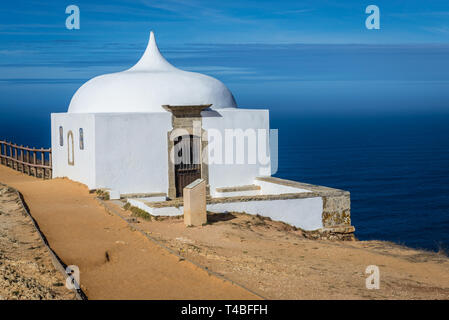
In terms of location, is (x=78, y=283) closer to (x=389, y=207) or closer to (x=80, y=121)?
(x=80, y=121)

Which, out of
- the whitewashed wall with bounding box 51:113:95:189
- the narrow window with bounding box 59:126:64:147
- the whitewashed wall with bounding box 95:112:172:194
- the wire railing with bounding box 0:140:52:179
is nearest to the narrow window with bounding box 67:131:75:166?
the whitewashed wall with bounding box 51:113:95:189

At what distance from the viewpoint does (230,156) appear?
1856cm

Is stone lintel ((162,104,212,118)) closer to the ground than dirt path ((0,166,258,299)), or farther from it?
farther from it

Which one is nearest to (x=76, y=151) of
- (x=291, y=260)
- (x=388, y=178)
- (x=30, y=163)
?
(x=30, y=163)

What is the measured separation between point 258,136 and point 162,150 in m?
3.54

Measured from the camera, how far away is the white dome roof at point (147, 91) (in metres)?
18.0

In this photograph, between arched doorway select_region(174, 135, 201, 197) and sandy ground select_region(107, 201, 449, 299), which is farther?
arched doorway select_region(174, 135, 201, 197)

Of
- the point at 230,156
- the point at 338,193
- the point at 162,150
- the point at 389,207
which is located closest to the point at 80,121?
the point at 162,150

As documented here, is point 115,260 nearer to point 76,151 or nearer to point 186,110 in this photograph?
point 186,110

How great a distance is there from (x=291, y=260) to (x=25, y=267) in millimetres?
4890

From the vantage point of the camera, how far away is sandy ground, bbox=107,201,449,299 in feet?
28.1

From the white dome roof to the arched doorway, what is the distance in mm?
1257

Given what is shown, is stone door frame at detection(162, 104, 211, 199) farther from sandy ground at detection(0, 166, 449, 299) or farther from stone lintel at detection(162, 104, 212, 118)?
sandy ground at detection(0, 166, 449, 299)

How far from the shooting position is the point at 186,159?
18.0 meters
